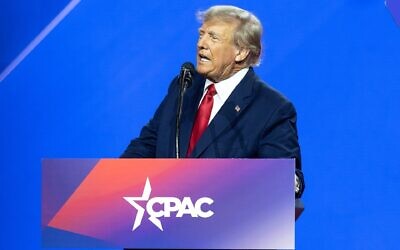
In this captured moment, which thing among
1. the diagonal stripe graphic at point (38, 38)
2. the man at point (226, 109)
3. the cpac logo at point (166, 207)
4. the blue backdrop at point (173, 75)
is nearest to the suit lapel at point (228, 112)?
the man at point (226, 109)

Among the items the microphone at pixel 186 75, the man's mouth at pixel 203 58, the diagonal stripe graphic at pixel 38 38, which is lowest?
the microphone at pixel 186 75

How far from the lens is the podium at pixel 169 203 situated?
1.66 metres

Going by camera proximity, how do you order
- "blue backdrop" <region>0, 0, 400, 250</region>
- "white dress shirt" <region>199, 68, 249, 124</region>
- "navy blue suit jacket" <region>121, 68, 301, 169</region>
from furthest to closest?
"blue backdrop" <region>0, 0, 400, 250</region> < "white dress shirt" <region>199, 68, 249, 124</region> < "navy blue suit jacket" <region>121, 68, 301, 169</region>

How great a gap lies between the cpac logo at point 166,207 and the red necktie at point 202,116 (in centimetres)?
66

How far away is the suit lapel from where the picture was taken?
2.32m

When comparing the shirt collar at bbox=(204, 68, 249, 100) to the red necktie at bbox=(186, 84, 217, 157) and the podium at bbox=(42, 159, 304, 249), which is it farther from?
the podium at bbox=(42, 159, 304, 249)

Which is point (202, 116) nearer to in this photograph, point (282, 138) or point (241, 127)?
point (241, 127)

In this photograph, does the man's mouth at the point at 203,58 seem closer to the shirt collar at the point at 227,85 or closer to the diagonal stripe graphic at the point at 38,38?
the shirt collar at the point at 227,85

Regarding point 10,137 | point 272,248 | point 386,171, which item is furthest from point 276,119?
point 10,137

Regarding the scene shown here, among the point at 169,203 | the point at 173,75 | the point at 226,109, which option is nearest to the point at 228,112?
the point at 226,109

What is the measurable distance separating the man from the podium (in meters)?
0.60

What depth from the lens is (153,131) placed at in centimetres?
252

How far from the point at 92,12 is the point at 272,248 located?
184 centimetres

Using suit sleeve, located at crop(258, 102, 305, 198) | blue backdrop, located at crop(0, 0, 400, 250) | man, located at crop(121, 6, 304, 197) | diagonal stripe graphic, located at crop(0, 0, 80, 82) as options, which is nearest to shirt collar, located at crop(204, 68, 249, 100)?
man, located at crop(121, 6, 304, 197)
